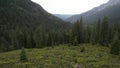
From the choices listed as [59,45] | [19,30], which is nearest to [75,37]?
[59,45]

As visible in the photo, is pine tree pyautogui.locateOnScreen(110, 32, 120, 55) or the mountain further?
the mountain

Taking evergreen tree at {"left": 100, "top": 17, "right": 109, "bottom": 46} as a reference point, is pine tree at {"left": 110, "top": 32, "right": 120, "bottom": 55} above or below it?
below

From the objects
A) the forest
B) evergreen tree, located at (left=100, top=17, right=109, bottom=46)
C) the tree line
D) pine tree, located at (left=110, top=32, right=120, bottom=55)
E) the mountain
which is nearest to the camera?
the forest

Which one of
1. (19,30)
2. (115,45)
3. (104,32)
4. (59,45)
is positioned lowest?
(59,45)

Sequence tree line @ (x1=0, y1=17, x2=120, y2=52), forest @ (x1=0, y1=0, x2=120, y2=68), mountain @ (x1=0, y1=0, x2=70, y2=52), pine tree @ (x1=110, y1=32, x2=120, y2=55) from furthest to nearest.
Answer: mountain @ (x1=0, y1=0, x2=70, y2=52)
tree line @ (x1=0, y1=17, x2=120, y2=52)
pine tree @ (x1=110, y1=32, x2=120, y2=55)
forest @ (x1=0, y1=0, x2=120, y2=68)

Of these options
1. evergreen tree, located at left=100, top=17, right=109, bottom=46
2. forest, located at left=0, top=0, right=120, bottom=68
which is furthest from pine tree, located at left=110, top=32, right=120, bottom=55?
evergreen tree, located at left=100, top=17, right=109, bottom=46

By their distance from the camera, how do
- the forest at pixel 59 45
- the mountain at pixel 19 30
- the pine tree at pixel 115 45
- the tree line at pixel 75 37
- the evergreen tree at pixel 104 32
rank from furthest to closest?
1. the mountain at pixel 19 30
2. the tree line at pixel 75 37
3. the evergreen tree at pixel 104 32
4. the pine tree at pixel 115 45
5. the forest at pixel 59 45

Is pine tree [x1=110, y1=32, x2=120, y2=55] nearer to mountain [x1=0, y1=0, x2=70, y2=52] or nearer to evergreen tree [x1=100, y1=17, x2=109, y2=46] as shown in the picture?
evergreen tree [x1=100, y1=17, x2=109, y2=46]

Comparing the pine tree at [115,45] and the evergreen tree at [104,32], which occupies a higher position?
the evergreen tree at [104,32]

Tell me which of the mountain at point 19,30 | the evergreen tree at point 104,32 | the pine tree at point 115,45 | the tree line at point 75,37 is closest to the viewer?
the pine tree at point 115,45

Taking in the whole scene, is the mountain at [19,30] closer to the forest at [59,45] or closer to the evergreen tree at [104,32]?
the forest at [59,45]

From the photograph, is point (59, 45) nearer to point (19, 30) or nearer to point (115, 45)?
point (115, 45)

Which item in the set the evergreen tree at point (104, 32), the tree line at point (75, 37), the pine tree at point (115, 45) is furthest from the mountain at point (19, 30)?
the pine tree at point (115, 45)

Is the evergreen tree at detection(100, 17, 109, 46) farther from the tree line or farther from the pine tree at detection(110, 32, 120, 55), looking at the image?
the pine tree at detection(110, 32, 120, 55)
